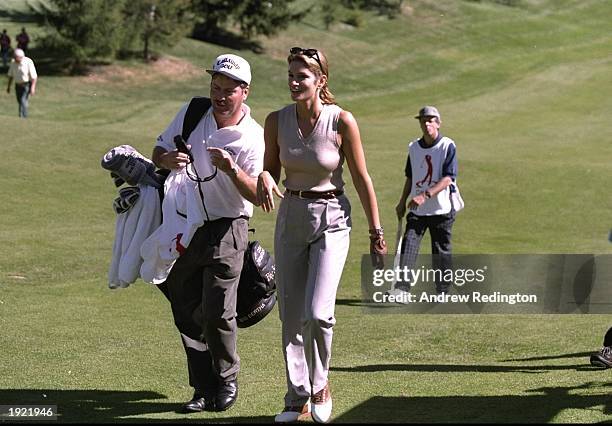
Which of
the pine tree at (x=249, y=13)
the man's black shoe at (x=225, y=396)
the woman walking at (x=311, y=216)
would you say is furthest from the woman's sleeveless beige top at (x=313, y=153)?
the pine tree at (x=249, y=13)

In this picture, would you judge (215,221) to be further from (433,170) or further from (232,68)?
(433,170)

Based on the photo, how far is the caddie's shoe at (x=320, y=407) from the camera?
6805 mm

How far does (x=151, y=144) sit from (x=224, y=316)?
17.7 meters

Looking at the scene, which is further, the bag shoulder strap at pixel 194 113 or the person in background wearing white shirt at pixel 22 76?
the person in background wearing white shirt at pixel 22 76

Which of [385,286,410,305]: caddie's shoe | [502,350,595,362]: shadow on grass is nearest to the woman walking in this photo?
[502,350,595,362]: shadow on grass

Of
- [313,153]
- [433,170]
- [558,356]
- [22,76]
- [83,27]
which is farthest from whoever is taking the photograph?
[83,27]

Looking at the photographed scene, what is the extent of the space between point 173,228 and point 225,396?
107 centimetres

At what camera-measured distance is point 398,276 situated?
1378 centimetres

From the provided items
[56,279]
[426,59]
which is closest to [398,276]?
[56,279]

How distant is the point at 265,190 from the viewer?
6590mm

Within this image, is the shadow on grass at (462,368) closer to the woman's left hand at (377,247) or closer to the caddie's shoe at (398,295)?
the woman's left hand at (377,247)

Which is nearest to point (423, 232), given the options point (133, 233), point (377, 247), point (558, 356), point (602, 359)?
point (558, 356)

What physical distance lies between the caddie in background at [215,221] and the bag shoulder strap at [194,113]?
0.03m

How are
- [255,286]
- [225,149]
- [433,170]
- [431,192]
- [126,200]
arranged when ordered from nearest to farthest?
[225,149] < [126,200] < [255,286] < [431,192] < [433,170]
